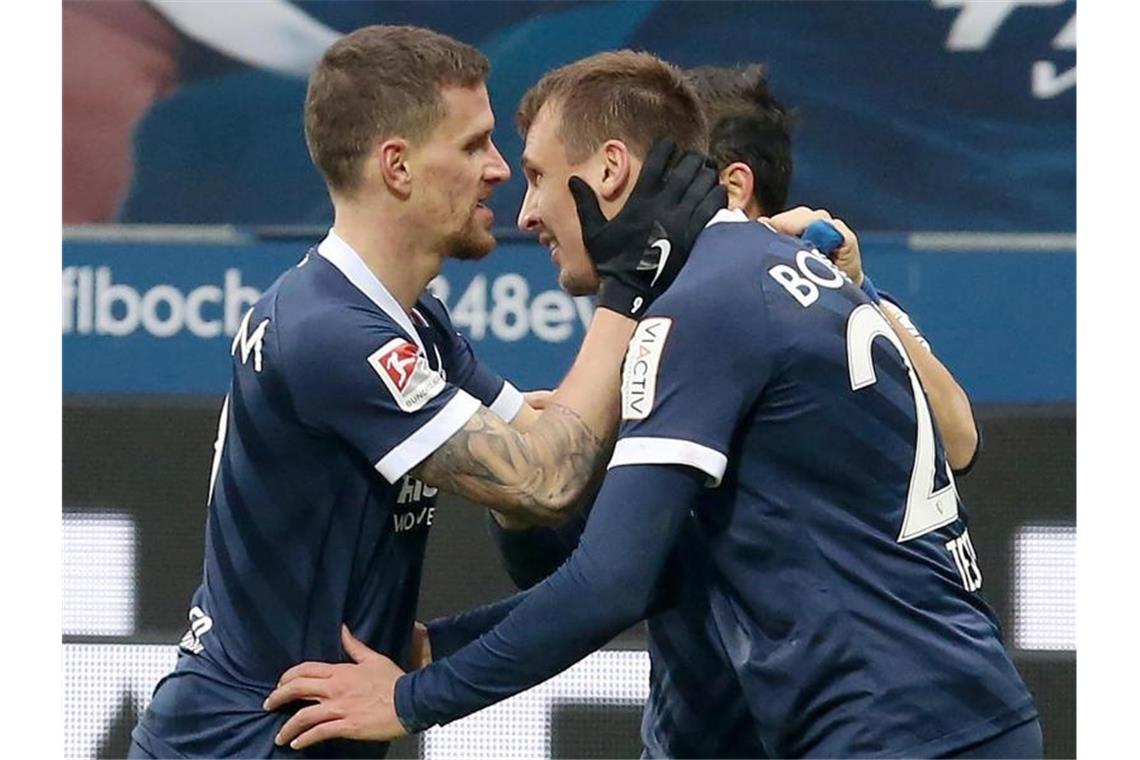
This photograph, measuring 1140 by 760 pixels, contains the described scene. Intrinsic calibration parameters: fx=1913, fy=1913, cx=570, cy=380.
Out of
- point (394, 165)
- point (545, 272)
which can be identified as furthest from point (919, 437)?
point (545, 272)

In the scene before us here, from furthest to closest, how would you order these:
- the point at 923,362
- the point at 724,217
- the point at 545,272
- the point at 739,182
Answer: the point at 545,272 < the point at 739,182 < the point at 923,362 < the point at 724,217

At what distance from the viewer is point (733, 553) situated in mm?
2104

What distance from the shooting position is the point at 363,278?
2309mm

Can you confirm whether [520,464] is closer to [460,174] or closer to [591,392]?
[591,392]

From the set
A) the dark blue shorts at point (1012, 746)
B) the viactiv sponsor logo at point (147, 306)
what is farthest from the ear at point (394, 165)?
the viactiv sponsor logo at point (147, 306)

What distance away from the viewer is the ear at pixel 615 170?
2.29m

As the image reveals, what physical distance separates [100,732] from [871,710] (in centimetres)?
205

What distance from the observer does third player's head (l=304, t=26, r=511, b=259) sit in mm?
2381

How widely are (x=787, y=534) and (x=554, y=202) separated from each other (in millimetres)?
524

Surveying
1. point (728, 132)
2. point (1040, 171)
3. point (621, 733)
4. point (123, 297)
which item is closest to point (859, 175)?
point (1040, 171)

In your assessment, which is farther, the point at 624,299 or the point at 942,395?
the point at 942,395

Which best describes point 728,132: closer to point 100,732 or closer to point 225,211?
point 225,211

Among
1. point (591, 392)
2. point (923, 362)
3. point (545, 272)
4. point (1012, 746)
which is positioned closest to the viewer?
point (1012, 746)

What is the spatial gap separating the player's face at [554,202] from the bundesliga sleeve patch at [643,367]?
0.83 feet
